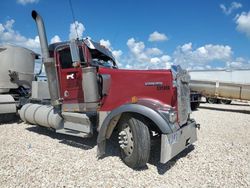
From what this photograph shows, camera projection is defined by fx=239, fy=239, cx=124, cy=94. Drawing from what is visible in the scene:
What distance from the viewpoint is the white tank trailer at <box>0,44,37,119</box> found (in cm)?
803

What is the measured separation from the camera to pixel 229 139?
647 centimetres

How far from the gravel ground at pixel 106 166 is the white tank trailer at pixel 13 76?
6.72ft

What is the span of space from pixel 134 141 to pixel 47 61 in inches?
112

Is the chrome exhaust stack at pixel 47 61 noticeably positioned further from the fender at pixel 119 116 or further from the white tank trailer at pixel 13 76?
the white tank trailer at pixel 13 76

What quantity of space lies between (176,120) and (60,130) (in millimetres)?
2887

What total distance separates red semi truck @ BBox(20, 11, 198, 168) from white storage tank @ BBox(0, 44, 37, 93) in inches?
118

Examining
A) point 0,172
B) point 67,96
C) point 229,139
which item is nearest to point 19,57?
point 67,96

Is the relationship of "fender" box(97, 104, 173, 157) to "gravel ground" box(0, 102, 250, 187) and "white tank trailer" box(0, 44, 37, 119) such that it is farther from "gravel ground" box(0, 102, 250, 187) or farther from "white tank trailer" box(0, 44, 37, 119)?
"white tank trailer" box(0, 44, 37, 119)

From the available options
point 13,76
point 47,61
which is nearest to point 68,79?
point 47,61

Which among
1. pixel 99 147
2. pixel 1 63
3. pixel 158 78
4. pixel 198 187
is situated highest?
pixel 1 63

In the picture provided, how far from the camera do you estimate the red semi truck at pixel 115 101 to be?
13.1 feet

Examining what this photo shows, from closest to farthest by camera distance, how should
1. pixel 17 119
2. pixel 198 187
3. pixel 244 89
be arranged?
pixel 198 187, pixel 17 119, pixel 244 89

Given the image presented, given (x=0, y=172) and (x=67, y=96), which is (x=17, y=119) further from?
(x=0, y=172)

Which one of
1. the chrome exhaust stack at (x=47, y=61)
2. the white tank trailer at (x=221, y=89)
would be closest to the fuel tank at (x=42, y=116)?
the chrome exhaust stack at (x=47, y=61)
